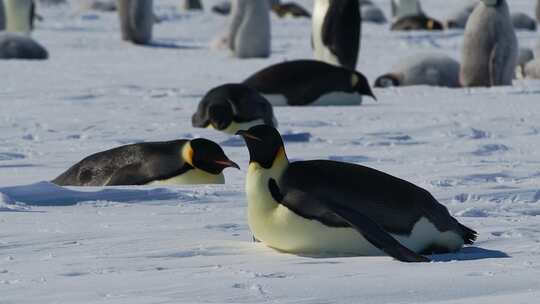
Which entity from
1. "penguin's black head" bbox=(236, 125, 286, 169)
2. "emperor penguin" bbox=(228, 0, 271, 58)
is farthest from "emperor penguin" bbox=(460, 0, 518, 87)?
"penguin's black head" bbox=(236, 125, 286, 169)

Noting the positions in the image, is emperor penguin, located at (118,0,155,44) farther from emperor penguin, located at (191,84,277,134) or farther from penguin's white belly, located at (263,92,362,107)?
emperor penguin, located at (191,84,277,134)

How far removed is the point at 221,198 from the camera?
16.2 feet

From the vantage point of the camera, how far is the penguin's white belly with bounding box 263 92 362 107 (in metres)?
9.95

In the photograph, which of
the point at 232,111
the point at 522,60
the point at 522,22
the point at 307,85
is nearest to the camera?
the point at 232,111

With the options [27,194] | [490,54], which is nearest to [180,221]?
[27,194]

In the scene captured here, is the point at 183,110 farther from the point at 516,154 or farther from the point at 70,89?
the point at 516,154

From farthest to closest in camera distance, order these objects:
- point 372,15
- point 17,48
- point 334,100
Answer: point 372,15 → point 17,48 → point 334,100

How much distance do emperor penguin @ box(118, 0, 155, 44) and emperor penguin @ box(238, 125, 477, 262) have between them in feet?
49.9

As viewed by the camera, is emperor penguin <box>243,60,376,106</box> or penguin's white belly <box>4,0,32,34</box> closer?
emperor penguin <box>243,60,376,106</box>

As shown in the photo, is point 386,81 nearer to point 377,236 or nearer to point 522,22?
point 377,236

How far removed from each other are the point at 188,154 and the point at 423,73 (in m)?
6.66

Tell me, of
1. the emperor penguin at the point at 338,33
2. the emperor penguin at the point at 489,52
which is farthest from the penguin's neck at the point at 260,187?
the emperor penguin at the point at 338,33

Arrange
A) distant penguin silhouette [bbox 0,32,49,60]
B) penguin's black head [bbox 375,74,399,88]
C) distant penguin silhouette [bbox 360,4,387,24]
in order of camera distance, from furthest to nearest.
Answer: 1. distant penguin silhouette [bbox 360,4,387,24]
2. distant penguin silhouette [bbox 0,32,49,60]
3. penguin's black head [bbox 375,74,399,88]

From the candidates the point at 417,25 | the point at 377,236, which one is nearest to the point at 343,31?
the point at 417,25
